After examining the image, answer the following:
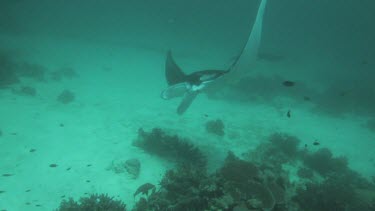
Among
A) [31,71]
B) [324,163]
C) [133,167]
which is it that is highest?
[133,167]

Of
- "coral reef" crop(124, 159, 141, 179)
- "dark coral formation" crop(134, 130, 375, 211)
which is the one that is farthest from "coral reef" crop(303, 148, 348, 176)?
"coral reef" crop(124, 159, 141, 179)

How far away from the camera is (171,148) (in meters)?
8.95

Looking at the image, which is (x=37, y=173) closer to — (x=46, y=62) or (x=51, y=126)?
(x=51, y=126)

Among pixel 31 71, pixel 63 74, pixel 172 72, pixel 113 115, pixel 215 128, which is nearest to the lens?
pixel 172 72

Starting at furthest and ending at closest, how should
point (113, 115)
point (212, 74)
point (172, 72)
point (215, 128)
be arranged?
1. point (113, 115)
2. point (215, 128)
3. point (172, 72)
4. point (212, 74)

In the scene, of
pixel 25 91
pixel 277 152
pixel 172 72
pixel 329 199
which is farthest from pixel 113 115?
pixel 329 199

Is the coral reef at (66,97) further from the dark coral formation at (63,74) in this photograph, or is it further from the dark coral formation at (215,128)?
the dark coral formation at (215,128)

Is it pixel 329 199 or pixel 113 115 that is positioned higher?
pixel 329 199

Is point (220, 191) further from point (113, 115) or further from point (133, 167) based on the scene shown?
point (113, 115)

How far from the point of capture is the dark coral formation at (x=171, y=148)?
8602 mm

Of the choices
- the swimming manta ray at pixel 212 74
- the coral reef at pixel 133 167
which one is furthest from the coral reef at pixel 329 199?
the coral reef at pixel 133 167

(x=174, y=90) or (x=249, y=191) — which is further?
(x=174, y=90)

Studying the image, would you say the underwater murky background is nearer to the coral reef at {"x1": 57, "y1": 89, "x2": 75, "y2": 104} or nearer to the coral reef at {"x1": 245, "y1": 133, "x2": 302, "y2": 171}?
the coral reef at {"x1": 57, "y1": 89, "x2": 75, "y2": 104}

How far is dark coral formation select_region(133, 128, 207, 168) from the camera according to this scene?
28.2 feet
